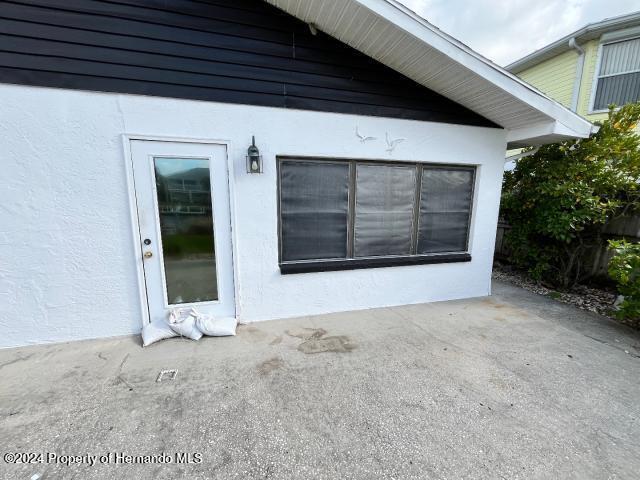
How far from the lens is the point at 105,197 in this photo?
2607 millimetres

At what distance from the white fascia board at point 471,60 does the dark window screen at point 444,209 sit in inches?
41.2

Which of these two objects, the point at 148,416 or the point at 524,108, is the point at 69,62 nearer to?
the point at 148,416

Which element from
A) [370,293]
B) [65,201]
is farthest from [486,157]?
[65,201]

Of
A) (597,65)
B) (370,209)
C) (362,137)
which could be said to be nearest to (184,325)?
(370,209)

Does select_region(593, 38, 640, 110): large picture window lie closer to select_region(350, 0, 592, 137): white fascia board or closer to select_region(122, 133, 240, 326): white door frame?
select_region(350, 0, 592, 137): white fascia board

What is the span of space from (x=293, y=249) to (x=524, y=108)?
10.8 feet

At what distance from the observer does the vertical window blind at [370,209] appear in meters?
3.19

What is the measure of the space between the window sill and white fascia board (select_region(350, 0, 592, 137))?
2014 millimetres

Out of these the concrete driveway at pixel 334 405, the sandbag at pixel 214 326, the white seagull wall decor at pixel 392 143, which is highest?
the white seagull wall decor at pixel 392 143

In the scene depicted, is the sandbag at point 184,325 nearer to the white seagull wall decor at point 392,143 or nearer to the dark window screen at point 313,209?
the dark window screen at point 313,209

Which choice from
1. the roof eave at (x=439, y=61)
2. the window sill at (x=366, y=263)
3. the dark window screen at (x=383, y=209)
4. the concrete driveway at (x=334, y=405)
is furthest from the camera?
the dark window screen at (x=383, y=209)

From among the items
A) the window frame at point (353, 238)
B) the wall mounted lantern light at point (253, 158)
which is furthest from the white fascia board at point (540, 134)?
the wall mounted lantern light at point (253, 158)

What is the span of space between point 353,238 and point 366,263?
38cm

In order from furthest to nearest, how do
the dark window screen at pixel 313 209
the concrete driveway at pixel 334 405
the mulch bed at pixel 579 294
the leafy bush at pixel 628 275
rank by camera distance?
the mulch bed at pixel 579 294, the dark window screen at pixel 313 209, the leafy bush at pixel 628 275, the concrete driveway at pixel 334 405
